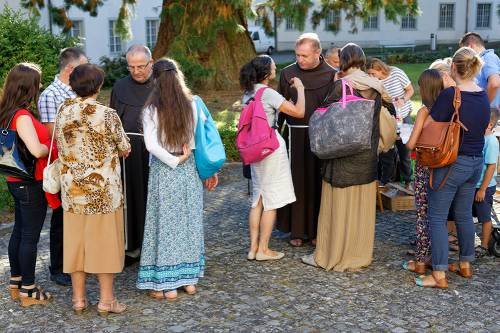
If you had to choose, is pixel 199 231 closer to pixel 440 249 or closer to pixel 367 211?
pixel 367 211

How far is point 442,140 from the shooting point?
489 centimetres

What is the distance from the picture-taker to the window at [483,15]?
48625 mm

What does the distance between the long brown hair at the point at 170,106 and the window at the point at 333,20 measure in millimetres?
12601

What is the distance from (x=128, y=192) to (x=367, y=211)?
6.45ft

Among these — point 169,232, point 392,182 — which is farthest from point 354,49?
point 392,182

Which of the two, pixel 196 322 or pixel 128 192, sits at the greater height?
pixel 128 192

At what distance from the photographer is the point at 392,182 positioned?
8266mm

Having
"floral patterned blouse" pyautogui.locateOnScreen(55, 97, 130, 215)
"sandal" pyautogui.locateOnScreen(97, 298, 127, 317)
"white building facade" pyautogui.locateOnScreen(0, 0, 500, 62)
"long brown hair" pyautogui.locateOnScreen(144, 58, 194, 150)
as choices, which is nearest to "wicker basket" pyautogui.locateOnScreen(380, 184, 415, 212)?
"long brown hair" pyautogui.locateOnScreen(144, 58, 194, 150)

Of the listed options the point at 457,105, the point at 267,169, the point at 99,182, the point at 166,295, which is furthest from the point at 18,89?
the point at 457,105

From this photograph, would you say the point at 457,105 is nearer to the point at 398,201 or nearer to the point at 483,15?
the point at 398,201

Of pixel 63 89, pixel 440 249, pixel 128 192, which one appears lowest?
pixel 440 249

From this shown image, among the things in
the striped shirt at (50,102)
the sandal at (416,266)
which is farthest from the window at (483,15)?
the striped shirt at (50,102)

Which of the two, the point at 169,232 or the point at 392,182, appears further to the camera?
the point at 392,182

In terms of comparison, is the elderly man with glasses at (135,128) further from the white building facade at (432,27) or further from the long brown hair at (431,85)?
the white building facade at (432,27)
